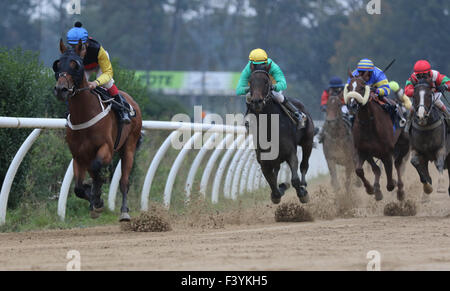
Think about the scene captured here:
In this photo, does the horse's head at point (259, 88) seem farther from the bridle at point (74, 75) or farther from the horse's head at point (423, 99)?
the horse's head at point (423, 99)

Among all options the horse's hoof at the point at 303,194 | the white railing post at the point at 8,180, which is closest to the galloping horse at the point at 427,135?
the horse's hoof at the point at 303,194

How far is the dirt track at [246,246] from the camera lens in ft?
16.8

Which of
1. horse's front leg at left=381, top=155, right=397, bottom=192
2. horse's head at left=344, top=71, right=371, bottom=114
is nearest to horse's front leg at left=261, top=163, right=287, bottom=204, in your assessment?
horse's head at left=344, top=71, right=371, bottom=114

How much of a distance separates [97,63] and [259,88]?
1.63 metres

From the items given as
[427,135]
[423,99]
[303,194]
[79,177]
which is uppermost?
[423,99]

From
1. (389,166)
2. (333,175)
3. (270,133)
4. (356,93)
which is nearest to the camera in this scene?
(270,133)

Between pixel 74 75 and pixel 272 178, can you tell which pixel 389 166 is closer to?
pixel 272 178

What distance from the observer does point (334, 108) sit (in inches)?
517

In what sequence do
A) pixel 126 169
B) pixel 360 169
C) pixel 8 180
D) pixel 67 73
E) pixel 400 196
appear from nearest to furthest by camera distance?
pixel 67 73, pixel 8 180, pixel 126 169, pixel 360 169, pixel 400 196

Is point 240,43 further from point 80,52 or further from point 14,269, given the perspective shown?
point 14,269

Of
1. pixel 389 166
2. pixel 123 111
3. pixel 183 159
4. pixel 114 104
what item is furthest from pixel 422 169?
pixel 114 104
